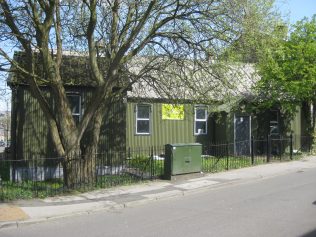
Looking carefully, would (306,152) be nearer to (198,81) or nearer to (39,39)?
(198,81)

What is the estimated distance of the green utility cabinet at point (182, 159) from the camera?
16.3 meters

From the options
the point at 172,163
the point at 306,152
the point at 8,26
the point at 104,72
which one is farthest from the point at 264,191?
the point at 306,152

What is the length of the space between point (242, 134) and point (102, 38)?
1175 cm

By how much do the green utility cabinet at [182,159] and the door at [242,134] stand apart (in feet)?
24.3

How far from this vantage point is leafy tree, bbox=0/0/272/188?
45.7 ft

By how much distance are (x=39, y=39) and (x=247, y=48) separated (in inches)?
263

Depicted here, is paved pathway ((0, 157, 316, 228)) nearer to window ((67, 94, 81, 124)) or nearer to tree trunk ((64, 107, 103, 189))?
tree trunk ((64, 107, 103, 189))

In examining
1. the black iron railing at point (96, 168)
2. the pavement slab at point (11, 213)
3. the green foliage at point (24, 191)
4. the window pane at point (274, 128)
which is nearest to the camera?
the pavement slab at point (11, 213)

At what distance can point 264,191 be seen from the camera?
44.9ft

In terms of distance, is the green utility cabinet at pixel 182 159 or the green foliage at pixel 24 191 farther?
the green utility cabinet at pixel 182 159

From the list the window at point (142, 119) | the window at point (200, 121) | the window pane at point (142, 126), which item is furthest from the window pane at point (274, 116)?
the window pane at point (142, 126)

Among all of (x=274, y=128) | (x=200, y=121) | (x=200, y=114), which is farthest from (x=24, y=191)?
(x=274, y=128)

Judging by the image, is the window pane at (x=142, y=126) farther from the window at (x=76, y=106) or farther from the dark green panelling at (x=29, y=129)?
the dark green panelling at (x=29, y=129)

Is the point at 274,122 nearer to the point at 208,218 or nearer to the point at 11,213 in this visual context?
the point at 208,218
